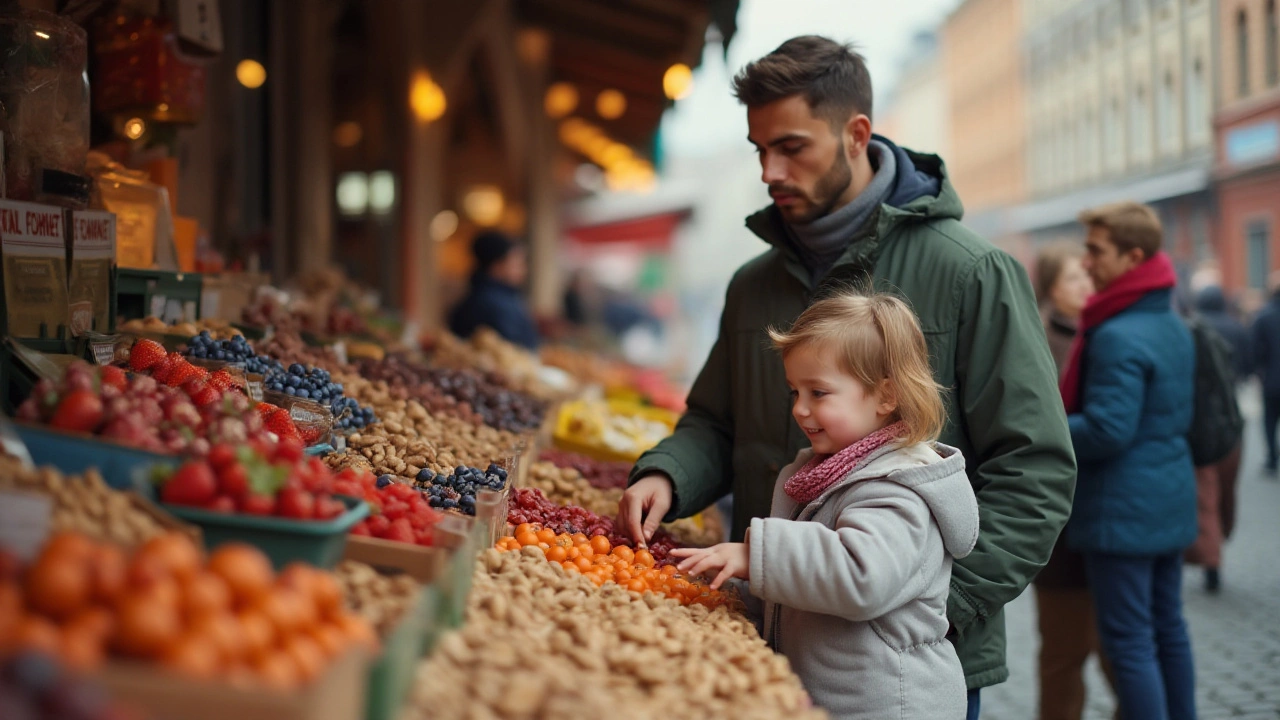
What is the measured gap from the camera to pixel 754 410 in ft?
9.29

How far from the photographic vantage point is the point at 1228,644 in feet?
17.6

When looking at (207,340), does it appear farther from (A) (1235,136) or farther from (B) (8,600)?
(A) (1235,136)

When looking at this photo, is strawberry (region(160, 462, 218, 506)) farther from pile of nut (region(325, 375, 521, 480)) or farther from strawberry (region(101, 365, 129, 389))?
pile of nut (region(325, 375, 521, 480))

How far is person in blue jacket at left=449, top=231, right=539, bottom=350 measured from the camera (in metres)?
7.43

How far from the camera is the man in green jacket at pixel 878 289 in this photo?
2.38m

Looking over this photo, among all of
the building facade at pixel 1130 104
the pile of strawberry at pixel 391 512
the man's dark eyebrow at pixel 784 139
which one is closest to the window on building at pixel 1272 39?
the building facade at pixel 1130 104

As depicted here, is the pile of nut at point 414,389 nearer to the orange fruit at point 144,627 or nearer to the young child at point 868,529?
the young child at point 868,529

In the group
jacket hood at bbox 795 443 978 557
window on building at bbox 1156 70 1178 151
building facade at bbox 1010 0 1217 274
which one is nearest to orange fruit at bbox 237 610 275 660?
jacket hood at bbox 795 443 978 557

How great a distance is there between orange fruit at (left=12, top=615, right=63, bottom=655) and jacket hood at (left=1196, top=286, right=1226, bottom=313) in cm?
950

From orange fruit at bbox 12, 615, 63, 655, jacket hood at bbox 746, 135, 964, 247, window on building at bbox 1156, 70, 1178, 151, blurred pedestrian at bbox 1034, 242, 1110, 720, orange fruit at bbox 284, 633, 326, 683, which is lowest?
blurred pedestrian at bbox 1034, 242, 1110, 720

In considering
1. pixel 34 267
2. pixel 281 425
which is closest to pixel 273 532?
pixel 281 425

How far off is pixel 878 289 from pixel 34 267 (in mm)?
2080

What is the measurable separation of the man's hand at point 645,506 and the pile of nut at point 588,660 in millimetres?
448

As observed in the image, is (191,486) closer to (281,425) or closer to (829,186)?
(281,425)
